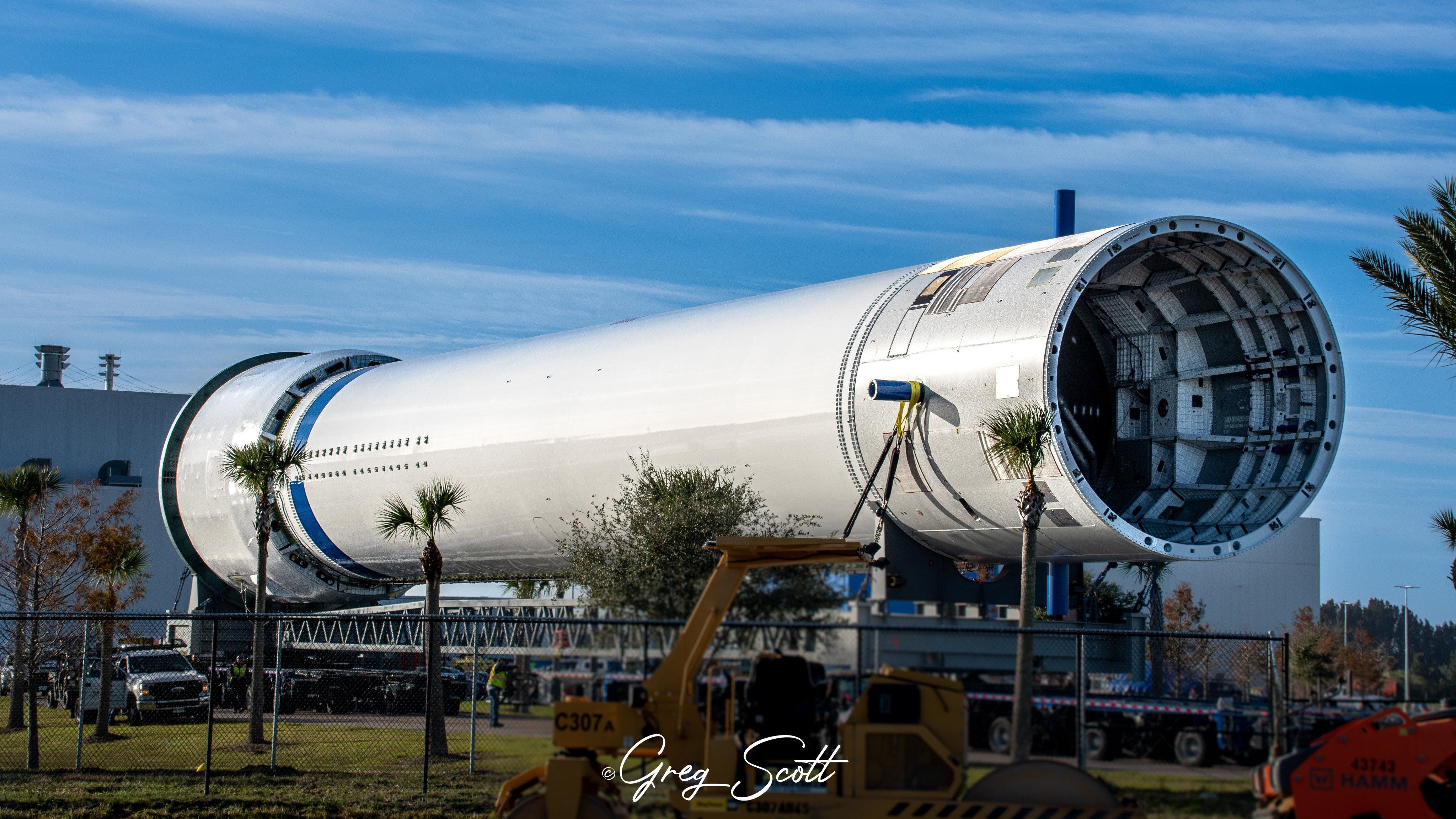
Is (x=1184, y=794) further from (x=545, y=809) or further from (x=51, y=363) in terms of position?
(x=51, y=363)

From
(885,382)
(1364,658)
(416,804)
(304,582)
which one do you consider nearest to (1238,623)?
(1364,658)

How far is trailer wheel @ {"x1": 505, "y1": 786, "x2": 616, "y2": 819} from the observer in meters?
10.2

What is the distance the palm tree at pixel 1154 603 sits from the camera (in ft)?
50.3

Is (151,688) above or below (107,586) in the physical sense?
below

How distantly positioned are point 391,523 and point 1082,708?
1333 cm

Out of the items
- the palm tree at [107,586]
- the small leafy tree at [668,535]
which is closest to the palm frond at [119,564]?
the palm tree at [107,586]

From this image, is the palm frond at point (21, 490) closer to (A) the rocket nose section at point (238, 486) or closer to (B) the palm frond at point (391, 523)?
(A) the rocket nose section at point (238, 486)

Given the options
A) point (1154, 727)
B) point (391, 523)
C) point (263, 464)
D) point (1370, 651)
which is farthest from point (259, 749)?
point (1370, 651)

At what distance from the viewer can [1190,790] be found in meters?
11.7

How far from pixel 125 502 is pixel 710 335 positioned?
19.2 metres

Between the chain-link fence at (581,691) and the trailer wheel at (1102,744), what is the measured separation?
0.02 meters

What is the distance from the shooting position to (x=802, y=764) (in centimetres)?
1042

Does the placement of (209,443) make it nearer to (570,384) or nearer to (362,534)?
(362,534)

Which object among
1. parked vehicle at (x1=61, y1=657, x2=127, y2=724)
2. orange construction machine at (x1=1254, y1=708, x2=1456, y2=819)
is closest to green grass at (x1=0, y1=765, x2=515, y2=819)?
orange construction machine at (x1=1254, y1=708, x2=1456, y2=819)
